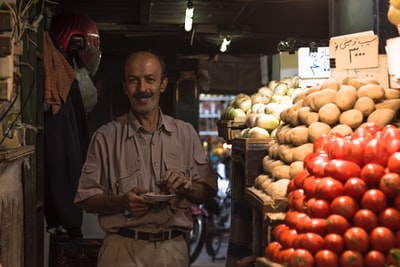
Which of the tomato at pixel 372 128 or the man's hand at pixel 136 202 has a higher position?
the tomato at pixel 372 128

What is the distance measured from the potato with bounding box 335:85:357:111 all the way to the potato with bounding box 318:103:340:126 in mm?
35

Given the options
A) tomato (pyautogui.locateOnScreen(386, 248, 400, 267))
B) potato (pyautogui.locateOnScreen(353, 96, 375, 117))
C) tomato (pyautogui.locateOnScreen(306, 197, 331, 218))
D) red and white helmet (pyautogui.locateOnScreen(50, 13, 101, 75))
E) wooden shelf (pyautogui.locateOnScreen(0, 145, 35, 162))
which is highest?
red and white helmet (pyautogui.locateOnScreen(50, 13, 101, 75))

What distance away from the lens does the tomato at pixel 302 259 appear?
119 inches

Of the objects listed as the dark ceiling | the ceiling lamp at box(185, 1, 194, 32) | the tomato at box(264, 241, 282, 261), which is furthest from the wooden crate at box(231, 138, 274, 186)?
the dark ceiling

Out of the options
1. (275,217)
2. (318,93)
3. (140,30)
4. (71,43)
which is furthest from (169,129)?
(140,30)

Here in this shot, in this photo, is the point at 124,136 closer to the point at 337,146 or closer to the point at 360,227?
the point at 337,146

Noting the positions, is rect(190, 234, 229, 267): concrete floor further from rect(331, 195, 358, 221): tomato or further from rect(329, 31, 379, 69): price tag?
rect(331, 195, 358, 221): tomato

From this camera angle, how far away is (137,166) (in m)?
4.58

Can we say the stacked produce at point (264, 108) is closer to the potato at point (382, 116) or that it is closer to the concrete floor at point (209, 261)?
the potato at point (382, 116)

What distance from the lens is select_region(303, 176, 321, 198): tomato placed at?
322 centimetres

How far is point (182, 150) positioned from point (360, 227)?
204 centimetres

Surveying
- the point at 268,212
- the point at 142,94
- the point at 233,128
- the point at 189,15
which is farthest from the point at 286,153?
the point at 189,15

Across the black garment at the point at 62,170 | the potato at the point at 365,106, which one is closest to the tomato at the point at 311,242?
Answer: the potato at the point at 365,106

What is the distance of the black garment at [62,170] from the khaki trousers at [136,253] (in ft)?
6.25
